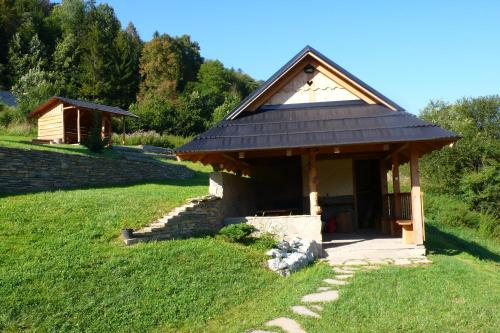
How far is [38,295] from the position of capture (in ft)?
21.3

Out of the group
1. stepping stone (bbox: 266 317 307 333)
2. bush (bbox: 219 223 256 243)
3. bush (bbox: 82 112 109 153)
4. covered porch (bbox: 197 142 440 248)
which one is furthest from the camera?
bush (bbox: 82 112 109 153)

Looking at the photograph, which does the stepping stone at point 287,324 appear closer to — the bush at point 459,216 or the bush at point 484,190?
the bush at point 459,216

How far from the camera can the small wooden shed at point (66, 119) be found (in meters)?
24.1

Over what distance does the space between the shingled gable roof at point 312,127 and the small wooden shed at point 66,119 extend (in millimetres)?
13558

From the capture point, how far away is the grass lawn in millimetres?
6242

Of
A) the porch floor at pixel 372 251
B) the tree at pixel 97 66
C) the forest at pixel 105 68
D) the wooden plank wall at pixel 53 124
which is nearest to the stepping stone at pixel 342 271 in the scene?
the porch floor at pixel 372 251

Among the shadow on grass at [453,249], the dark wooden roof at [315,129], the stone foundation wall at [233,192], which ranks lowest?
the shadow on grass at [453,249]

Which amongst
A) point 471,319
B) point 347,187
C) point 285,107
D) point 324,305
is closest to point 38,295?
point 324,305

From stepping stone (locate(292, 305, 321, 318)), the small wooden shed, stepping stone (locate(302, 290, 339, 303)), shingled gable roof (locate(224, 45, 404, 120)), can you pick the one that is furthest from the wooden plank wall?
stepping stone (locate(292, 305, 321, 318))

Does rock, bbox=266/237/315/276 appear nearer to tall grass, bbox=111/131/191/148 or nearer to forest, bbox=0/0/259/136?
tall grass, bbox=111/131/191/148

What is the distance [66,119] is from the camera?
25359mm

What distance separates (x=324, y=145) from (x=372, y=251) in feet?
8.92

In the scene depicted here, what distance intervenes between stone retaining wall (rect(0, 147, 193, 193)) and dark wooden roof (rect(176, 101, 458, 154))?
4.93 m

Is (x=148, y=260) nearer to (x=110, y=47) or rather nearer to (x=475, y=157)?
(x=475, y=157)
